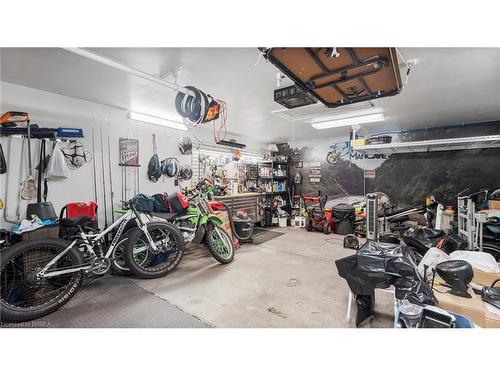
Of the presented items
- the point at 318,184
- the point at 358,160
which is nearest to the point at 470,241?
the point at 358,160

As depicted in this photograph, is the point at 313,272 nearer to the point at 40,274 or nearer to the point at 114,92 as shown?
the point at 40,274

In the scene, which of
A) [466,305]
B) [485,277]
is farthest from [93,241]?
[485,277]

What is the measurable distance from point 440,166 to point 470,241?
2546 mm

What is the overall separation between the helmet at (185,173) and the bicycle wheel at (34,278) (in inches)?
103

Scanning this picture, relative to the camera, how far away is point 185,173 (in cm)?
488

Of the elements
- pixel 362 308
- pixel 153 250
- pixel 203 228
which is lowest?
pixel 362 308

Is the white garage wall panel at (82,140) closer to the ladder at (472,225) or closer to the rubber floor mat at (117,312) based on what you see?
the rubber floor mat at (117,312)

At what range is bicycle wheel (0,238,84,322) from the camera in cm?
216

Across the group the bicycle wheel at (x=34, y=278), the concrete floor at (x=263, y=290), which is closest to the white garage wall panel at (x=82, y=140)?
the bicycle wheel at (x=34, y=278)

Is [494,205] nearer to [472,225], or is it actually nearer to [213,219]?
[472,225]

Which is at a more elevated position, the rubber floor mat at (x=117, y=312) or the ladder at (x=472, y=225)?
the ladder at (x=472, y=225)

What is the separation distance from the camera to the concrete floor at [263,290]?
86.0 inches

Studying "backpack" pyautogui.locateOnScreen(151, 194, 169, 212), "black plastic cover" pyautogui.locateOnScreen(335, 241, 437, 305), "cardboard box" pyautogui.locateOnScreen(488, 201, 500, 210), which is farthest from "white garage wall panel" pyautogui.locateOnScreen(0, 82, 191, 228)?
"cardboard box" pyautogui.locateOnScreen(488, 201, 500, 210)

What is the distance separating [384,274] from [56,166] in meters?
4.15
